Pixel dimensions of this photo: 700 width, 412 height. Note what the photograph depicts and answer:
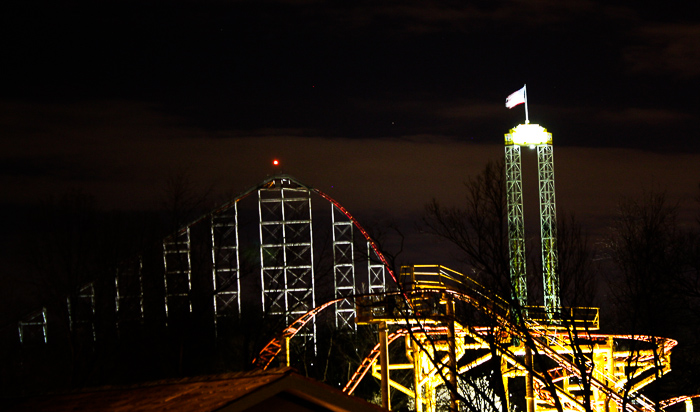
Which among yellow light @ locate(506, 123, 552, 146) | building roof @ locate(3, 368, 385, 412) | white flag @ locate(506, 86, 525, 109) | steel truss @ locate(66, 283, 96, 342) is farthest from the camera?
white flag @ locate(506, 86, 525, 109)

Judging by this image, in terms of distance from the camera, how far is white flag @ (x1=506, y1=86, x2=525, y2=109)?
30.2 metres

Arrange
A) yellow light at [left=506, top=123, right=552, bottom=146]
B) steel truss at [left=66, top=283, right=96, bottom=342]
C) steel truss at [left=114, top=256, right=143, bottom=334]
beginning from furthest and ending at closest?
yellow light at [left=506, top=123, right=552, bottom=146] → steel truss at [left=114, top=256, right=143, bottom=334] → steel truss at [left=66, top=283, right=96, bottom=342]

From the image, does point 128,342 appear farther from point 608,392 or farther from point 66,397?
point 66,397

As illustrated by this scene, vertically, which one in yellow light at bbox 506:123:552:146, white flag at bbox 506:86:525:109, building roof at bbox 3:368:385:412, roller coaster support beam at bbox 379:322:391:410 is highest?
white flag at bbox 506:86:525:109

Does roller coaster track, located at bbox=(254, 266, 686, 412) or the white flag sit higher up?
the white flag

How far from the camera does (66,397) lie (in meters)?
6.57

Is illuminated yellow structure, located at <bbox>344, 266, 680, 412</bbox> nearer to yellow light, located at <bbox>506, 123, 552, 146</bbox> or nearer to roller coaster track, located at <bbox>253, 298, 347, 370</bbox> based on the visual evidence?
roller coaster track, located at <bbox>253, 298, 347, 370</bbox>

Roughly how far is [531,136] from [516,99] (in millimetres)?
3317

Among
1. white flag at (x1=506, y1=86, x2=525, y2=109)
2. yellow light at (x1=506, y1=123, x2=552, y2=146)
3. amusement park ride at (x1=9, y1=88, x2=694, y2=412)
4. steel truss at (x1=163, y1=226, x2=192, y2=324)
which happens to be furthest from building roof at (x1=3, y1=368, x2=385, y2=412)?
white flag at (x1=506, y1=86, x2=525, y2=109)

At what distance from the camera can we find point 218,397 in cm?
538

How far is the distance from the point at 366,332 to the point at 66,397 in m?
23.6

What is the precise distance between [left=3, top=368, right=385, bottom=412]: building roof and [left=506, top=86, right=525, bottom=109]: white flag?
2560 centimetres

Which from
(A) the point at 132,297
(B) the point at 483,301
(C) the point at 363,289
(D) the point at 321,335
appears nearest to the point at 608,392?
(B) the point at 483,301

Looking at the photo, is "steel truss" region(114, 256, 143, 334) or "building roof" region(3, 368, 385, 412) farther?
"steel truss" region(114, 256, 143, 334)
